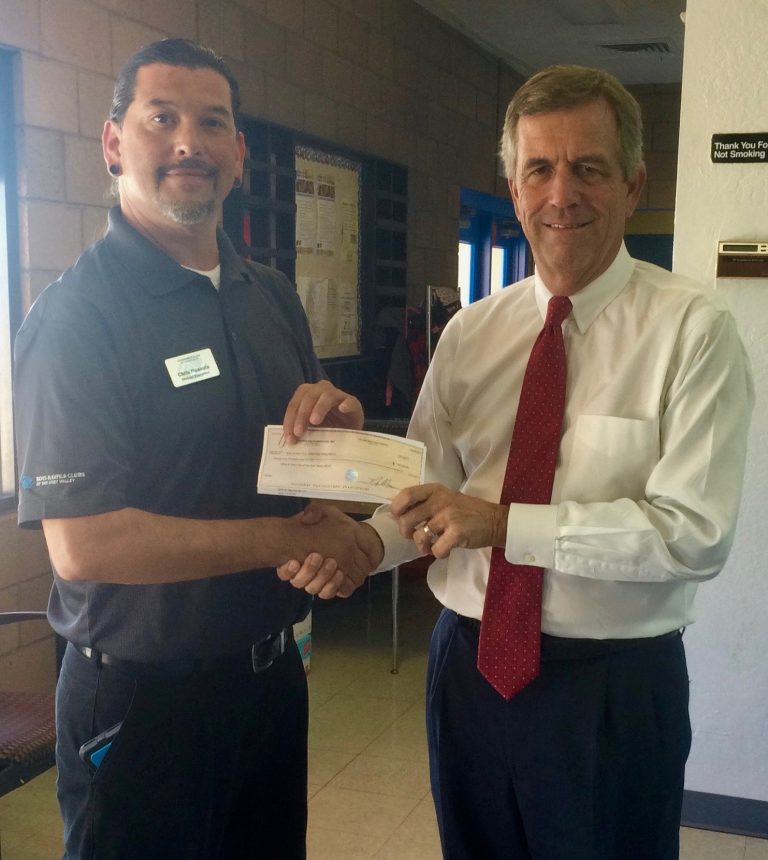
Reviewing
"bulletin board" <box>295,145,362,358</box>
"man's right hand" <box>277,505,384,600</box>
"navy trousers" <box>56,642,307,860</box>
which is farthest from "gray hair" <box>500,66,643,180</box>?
"bulletin board" <box>295,145,362,358</box>

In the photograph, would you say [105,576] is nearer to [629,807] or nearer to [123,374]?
[123,374]

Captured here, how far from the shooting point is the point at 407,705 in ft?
12.6

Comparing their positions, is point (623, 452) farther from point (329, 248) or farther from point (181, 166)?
point (329, 248)

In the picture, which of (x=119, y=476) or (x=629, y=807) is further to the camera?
(x=629, y=807)

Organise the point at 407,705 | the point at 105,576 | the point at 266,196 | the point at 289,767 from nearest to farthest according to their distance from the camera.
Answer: the point at 105,576 < the point at 289,767 < the point at 407,705 < the point at 266,196

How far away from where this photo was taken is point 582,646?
65.0 inches

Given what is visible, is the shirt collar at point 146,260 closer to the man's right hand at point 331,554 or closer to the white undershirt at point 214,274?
the white undershirt at point 214,274

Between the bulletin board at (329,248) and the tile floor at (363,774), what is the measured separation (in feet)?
5.08

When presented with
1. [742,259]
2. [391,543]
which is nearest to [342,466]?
[391,543]

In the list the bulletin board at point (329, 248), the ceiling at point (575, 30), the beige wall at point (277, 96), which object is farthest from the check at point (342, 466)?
the ceiling at point (575, 30)

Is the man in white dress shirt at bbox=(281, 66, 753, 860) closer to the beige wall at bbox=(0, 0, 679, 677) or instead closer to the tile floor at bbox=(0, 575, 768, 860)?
the tile floor at bbox=(0, 575, 768, 860)

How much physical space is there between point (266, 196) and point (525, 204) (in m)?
3.09

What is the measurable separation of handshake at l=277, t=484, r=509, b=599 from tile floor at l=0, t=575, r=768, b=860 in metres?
1.33

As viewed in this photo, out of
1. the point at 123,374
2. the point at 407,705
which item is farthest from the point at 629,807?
the point at 407,705
